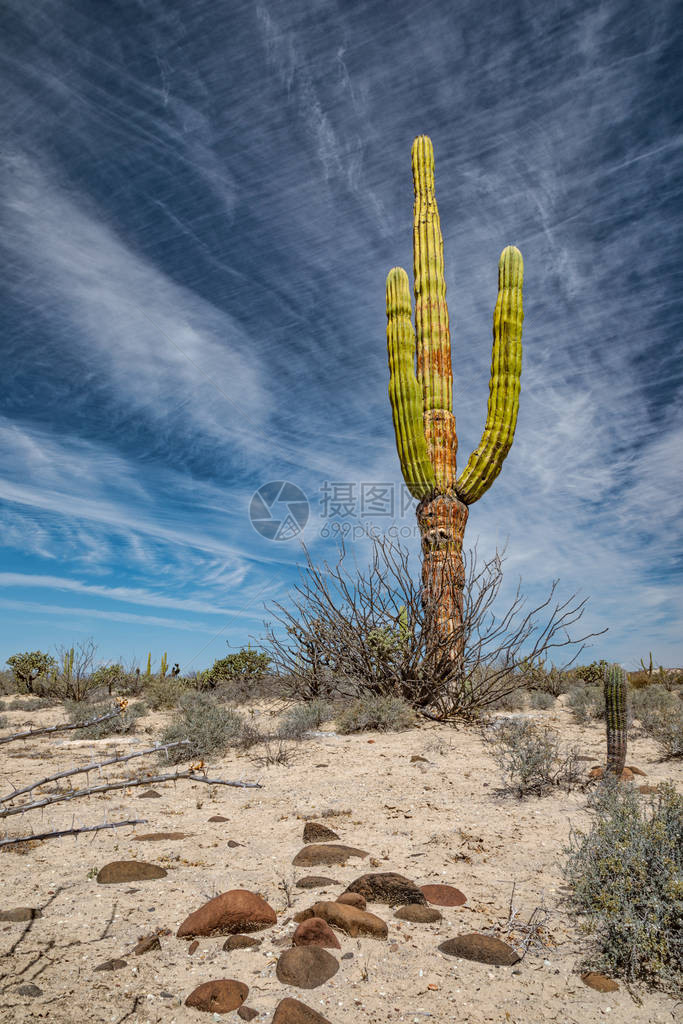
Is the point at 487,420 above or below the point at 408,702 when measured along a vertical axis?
above

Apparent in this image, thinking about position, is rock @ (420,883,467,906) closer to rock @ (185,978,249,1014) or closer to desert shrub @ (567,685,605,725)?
rock @ (185,978,249,1014)

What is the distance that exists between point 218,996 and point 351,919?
72 cm

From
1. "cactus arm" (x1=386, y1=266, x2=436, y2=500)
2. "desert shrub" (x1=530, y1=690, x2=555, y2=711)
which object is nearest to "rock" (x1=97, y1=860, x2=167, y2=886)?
"cactus arm" (x1=386, y1=266, x2=436, y2=500)

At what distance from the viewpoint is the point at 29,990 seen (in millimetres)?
2297

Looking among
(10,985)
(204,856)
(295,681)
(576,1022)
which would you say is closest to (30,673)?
(295,681)

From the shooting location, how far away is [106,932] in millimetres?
2795

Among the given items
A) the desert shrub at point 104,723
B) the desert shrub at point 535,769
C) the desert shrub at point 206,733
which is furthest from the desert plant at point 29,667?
the desert shrub at point 535,769

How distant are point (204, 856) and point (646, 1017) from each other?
258 cm

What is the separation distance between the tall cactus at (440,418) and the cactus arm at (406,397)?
0.05ft

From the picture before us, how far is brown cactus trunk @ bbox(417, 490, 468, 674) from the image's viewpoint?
809cm

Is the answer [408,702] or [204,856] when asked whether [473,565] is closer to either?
[408,702]

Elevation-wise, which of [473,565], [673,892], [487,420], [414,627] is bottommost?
[673,892]

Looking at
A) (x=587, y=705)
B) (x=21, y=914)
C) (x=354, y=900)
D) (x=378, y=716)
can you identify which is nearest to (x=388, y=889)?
(x=354, y=900)

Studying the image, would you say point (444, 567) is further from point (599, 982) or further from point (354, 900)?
point (599, 982)
